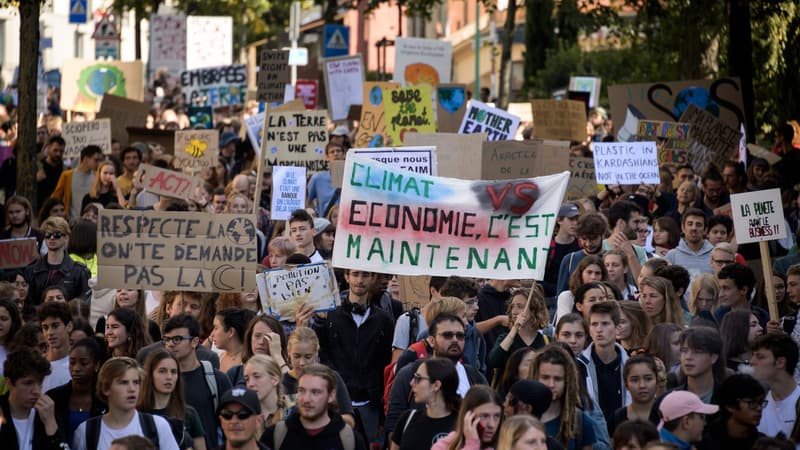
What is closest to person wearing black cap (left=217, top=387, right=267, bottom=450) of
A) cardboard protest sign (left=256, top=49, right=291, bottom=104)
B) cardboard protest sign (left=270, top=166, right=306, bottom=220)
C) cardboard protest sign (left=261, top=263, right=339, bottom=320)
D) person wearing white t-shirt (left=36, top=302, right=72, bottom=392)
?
person wearing white t-shirt (left=36, top=302, right=72, bottom=392)

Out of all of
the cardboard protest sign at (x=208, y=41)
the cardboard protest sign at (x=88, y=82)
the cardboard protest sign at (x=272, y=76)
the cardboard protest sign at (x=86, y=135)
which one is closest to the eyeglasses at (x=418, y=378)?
the cardboard protest sign at (x=272, y=76)

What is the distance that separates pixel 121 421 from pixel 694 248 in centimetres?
612

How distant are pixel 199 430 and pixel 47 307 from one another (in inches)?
71.7

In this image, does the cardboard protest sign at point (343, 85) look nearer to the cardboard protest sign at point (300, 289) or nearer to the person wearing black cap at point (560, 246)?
the person wearing black cap at point (560, 246)

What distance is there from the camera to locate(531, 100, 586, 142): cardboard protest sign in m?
21.2

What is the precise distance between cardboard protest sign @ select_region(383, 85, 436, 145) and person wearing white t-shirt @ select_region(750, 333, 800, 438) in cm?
975

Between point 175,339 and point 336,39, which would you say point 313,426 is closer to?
point 175,339

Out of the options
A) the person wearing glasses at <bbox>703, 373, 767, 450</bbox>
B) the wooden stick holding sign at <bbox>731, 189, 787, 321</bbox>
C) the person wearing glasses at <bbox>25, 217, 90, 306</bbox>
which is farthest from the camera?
the person wearing glasses at <bbox>25, 217, 90, 306</bbox>

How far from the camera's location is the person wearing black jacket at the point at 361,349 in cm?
1033

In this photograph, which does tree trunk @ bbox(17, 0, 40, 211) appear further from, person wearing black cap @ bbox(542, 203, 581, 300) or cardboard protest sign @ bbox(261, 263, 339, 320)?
cardboard protest sign @ bbox(261, 263, 339, 320)

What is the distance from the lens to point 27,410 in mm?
8047

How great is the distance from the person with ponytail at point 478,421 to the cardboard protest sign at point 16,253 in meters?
5.18

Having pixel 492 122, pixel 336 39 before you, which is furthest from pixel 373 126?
pixel 336 39

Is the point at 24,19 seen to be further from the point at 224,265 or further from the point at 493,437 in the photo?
the point at 493,437
